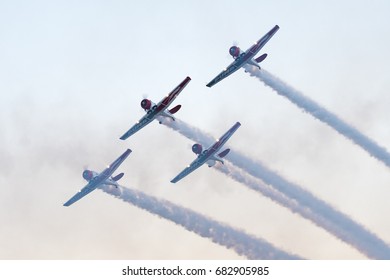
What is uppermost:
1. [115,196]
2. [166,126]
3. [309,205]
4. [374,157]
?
[374,157]

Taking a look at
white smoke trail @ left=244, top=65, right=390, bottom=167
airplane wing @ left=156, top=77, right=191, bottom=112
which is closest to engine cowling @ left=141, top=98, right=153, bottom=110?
airplane wing @ left=156, top=77, right=191, bottom=112

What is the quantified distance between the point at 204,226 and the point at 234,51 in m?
26.3

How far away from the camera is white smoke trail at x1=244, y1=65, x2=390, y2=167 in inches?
5615

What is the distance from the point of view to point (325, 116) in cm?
14488

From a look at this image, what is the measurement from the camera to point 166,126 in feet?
442

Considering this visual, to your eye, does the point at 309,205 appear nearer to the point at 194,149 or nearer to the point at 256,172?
the point at 256,172

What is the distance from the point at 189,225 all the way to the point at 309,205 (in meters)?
18.8

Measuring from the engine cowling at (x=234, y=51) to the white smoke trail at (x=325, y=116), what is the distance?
6.19 metres

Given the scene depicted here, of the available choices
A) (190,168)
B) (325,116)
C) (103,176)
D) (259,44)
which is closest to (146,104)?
(190,168)

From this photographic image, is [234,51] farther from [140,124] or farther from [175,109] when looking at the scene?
[140,124]

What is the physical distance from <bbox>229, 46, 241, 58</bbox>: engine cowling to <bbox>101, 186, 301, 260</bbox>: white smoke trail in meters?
24.1
